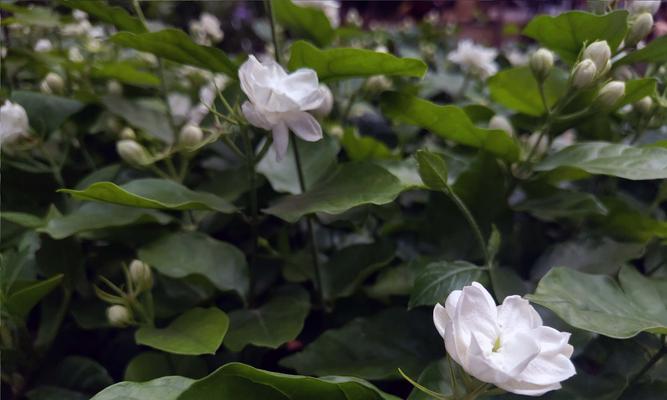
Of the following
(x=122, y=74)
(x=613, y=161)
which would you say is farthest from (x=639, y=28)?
(x=122, y=74)

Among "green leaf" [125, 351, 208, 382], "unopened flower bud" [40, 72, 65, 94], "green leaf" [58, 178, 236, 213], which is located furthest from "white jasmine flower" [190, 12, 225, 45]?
"green leaf" [125, 351, 208, 382]

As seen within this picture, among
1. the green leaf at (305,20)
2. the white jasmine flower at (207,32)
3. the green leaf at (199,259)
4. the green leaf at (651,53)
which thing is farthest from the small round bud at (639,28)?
the white jasmine flower at (207,32)

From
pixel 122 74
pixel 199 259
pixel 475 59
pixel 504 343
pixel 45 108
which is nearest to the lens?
pixel 504 343

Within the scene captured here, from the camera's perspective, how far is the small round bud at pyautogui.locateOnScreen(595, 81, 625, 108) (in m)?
0.55

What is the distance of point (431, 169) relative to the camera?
19.0 inches

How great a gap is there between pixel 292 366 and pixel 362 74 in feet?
0.90

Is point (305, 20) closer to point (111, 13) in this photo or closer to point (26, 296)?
point (111, 13)

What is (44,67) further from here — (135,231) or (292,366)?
(292,366)

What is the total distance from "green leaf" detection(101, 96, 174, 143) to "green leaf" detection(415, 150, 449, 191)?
397 mm

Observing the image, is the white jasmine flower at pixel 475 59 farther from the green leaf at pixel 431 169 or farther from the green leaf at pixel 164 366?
the green leaf at pixel 164 366

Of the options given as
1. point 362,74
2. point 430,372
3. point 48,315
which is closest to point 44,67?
point 48,315

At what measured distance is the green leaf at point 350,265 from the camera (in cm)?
61

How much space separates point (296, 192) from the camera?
0.64 m

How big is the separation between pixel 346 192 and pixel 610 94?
0.26 m
